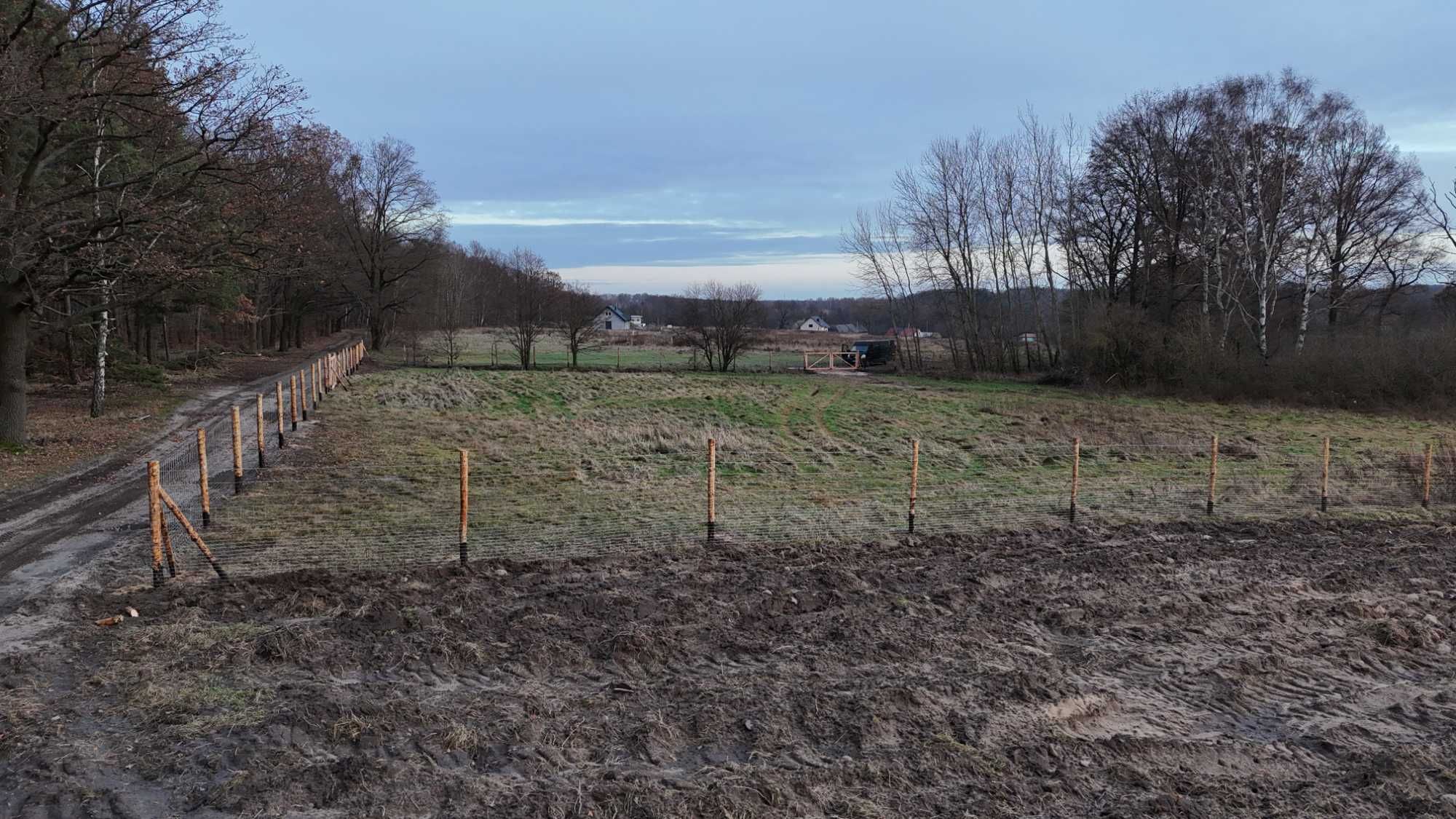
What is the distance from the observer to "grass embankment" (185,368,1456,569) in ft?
33.4

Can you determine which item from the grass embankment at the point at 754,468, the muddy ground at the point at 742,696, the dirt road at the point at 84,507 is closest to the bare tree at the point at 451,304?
the grass embankment at the point at 754,468

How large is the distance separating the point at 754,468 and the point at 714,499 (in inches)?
166

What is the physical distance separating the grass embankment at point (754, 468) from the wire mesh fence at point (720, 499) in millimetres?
50

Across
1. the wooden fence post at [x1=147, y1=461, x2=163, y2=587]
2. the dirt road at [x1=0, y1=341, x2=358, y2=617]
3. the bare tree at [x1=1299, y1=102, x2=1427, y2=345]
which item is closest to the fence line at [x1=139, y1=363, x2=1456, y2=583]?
the wooden fence post at [x1=147, y1=461, x2=163, y2=587]

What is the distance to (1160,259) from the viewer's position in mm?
38688

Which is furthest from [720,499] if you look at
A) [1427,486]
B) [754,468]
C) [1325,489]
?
[1427,486]

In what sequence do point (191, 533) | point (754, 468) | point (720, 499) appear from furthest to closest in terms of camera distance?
1. point (754, 468)
2. point (720, 499)
3. point (191, 533)

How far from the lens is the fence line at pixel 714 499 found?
29.9 ft

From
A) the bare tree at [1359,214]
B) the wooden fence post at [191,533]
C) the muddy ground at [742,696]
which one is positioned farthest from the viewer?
the bare tree at [1359,214]

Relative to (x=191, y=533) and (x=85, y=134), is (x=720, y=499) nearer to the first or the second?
(x=191, y=533)

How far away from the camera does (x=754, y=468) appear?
15352 millimetres

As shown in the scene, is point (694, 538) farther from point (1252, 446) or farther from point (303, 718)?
point (1252, 446)

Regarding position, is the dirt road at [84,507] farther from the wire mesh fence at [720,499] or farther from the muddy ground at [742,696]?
the muddy ground at [742,696]

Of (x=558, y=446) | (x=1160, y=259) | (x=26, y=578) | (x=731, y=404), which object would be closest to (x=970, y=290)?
(x=1160, y=259)
